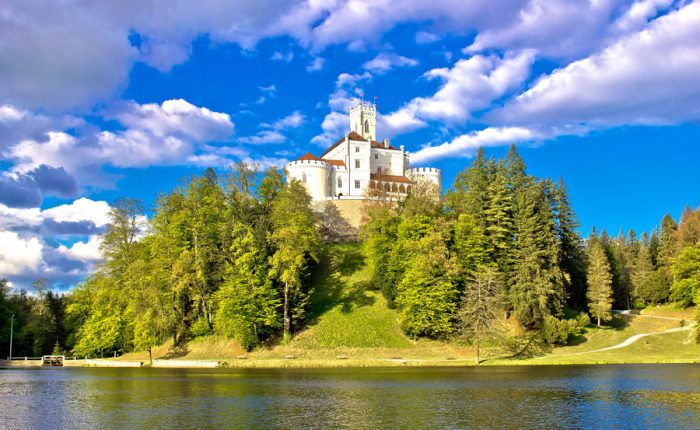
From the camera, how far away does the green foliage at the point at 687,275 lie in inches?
2443

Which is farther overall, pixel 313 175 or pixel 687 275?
pixel 313 175

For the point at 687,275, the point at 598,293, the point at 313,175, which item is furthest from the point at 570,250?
the point at 313,175

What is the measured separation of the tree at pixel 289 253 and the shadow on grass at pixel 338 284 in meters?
2.07

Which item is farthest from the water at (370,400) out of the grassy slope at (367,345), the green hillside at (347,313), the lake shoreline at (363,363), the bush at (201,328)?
the bush at (201,328)

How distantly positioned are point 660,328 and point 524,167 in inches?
810

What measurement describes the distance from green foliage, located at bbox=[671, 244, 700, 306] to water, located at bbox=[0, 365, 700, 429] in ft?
90.8

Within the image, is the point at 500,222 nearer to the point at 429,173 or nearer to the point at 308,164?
the point at 308,164

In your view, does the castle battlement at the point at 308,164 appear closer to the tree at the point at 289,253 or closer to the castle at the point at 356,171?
the castle at the point at 356,171

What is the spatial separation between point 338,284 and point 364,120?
49586 millimetres

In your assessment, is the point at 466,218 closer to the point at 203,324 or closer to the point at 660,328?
the point at 660,328

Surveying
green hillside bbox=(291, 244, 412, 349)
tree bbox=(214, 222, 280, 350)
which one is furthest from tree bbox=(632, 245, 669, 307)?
tree bbox=(214, 222, 280, 350)

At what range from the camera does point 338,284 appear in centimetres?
5916

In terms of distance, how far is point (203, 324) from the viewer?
53094mm

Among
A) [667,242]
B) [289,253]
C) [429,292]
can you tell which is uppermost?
[667,242]
